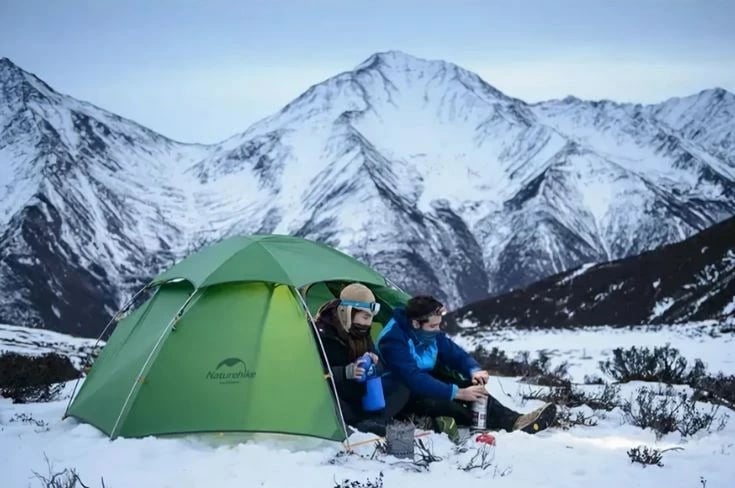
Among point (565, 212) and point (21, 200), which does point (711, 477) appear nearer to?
point (21, 200)

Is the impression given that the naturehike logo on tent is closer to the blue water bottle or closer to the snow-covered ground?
the snow-covered ground

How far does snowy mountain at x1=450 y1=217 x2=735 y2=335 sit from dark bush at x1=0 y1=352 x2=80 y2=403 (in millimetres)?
21713

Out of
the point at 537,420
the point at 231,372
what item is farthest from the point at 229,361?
the point at 537,420

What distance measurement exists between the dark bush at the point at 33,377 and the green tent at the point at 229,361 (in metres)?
2.70

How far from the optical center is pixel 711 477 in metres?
7.13

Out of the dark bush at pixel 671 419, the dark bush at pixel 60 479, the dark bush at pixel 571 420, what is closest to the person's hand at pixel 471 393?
the dark bush at pixel 571 420

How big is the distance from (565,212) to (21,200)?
112431mm

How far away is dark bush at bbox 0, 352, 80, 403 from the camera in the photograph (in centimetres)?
1192

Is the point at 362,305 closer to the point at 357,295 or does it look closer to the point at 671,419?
the point at 357,295

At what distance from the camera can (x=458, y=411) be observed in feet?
28.9

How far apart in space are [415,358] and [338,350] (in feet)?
2.67

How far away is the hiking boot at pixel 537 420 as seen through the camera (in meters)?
8.82

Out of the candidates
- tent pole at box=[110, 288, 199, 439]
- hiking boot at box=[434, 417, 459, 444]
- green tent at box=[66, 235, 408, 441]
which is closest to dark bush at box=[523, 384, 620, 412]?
hiking boot at box=[434, 417, 459, 444]

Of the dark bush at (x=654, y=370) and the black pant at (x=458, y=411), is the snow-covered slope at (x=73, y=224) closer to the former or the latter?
the dark bush at (x=654, y=370)
